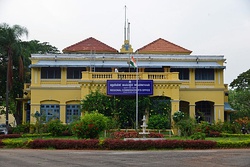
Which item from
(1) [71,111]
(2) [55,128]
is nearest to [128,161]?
(2) [55,128]

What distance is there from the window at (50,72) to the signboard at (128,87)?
5.69 m

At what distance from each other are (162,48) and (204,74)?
5215mm

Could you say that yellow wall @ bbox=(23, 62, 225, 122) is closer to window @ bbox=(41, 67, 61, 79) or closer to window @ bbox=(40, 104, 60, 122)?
window @ bbox=(40, 104, 60, 122)

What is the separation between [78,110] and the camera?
33.2 meters

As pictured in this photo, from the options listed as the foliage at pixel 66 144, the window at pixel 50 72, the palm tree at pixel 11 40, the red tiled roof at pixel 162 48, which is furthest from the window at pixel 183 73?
the foliage at pixel 66 144

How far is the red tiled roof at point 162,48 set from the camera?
37281mm

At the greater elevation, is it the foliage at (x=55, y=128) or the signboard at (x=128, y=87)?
the signboard at (x=128, y=87)

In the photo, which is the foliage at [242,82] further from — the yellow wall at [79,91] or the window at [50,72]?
the window at [50,72]

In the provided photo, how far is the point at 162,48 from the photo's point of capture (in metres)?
37.9

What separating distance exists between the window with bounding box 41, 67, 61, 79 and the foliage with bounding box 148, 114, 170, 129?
9115 mm

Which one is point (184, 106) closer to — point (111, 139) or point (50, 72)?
point (50, 72)

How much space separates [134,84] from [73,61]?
21.6 ft

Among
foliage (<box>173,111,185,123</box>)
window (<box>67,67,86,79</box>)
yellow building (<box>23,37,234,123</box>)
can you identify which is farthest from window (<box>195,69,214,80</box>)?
window (<box>67,67,86,79</box>)

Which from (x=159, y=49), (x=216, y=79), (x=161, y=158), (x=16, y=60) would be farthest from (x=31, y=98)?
(x=161, y=158)
